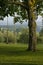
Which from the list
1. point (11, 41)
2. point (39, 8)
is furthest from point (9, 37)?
point (39, 8)

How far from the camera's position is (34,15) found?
77.8ft

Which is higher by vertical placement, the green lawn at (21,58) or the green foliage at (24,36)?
the green lawn at (21,58)

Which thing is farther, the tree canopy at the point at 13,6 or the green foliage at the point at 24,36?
the green foliage at the point at 24,36

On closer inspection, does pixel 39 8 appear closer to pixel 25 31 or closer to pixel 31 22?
pixel 31 22

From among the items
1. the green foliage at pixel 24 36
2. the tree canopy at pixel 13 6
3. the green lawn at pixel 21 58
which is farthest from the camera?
the green foliage at pixel 24 36

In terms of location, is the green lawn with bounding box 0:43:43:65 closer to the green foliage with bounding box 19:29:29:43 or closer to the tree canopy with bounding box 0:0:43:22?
the tree canopy with bounding box 0:0:43:22

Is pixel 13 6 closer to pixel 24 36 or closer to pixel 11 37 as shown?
pixel 24 36

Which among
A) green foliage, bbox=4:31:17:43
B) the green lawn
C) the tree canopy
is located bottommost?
green foliage, bbox=4:31:17:43

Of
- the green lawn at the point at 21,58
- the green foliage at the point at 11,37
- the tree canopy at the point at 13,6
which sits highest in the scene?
the tree canopy at the point at 13,6

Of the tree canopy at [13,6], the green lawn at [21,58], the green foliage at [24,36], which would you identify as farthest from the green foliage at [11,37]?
the green lawn at [21,58]

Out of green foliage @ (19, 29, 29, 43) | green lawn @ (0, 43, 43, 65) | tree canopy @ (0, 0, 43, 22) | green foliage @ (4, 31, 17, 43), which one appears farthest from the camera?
green foliage @ (4, 31, 17, 43)

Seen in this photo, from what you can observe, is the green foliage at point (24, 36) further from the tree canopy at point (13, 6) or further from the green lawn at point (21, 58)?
the green lawn at point (21, 58)

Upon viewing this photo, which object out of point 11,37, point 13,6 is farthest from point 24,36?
point 13,6

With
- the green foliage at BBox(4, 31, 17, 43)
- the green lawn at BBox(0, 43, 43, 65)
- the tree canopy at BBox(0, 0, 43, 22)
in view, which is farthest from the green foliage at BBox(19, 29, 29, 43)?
the green lawn at BBox(0, 43, 43, 65)
